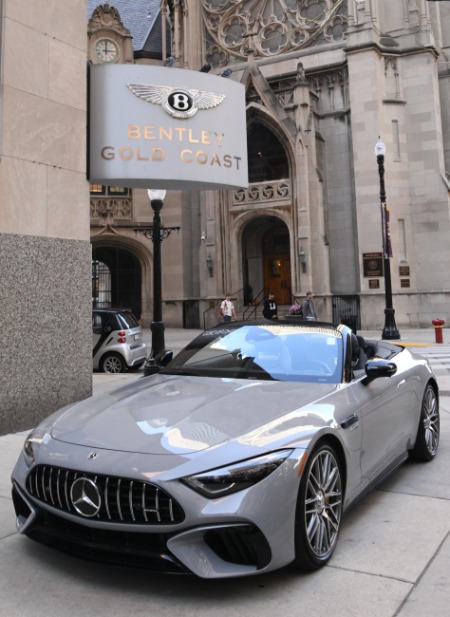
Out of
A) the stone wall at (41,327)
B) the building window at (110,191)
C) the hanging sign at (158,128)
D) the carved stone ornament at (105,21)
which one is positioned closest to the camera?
the stone wall at (41,327)

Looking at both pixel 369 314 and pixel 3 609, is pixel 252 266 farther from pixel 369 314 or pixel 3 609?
pixel 3 609

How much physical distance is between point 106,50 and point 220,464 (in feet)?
109

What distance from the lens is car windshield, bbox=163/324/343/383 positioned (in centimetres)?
412

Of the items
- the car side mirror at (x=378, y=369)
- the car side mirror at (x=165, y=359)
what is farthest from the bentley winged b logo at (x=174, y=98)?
the car side mirror at (x=378, y=369)

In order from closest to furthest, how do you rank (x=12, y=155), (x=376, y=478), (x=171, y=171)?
(x=376, y=478), (x=12, y=155), (x=171, y=171)

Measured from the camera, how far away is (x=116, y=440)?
10.2 feet

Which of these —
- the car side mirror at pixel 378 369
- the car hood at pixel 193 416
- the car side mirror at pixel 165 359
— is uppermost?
the car side mirror at pixel 165 359

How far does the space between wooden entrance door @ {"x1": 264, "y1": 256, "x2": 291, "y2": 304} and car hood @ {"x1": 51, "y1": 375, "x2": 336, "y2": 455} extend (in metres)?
25.4

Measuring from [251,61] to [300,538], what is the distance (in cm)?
2769

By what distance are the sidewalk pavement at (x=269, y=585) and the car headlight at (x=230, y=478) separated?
554 millimetres

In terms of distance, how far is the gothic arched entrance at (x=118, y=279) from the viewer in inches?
1226

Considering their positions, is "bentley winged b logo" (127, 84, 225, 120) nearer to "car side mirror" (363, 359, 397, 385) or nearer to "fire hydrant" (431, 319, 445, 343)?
"car side mirror" (363, 359, 397, 385)

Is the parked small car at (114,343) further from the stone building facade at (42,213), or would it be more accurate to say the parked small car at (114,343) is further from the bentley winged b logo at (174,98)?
the bentley winged b logo at (174,98)

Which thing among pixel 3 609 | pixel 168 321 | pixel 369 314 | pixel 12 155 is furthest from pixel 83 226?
pixel 168 321
